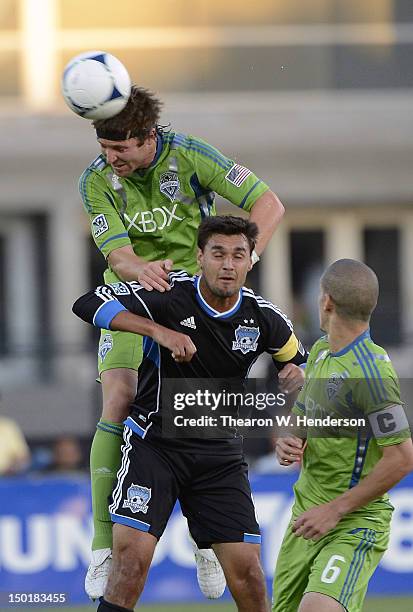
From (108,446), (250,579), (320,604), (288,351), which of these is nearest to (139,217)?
(288,351)

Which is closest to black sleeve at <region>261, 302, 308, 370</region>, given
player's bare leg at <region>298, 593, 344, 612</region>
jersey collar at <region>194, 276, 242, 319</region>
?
jersey collar at <region>194, 276, 242, 319</region>

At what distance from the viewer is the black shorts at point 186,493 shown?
616 cm

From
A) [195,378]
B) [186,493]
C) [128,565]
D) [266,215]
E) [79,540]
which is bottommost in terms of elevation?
[79,540]

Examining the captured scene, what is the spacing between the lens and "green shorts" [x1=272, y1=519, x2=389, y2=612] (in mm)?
5402

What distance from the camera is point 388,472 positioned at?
17.5 feet

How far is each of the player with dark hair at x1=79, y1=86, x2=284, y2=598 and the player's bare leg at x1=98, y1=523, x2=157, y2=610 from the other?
0.31 metres

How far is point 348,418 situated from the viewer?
5.54m

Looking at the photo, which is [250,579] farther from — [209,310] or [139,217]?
[139,217]

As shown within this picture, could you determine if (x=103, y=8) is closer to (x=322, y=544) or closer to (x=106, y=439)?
(x=106, y=439)

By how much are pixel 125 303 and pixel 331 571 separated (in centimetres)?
166

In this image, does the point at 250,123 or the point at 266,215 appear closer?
the point at 266,215

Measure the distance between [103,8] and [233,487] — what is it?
471 inches

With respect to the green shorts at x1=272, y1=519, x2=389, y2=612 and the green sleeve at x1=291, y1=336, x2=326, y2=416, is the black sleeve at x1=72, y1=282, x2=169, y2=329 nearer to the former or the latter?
the green sleeve at x1=291, y1=336, x2=326, y2=416

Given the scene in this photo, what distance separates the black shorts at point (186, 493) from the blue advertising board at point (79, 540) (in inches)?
136
